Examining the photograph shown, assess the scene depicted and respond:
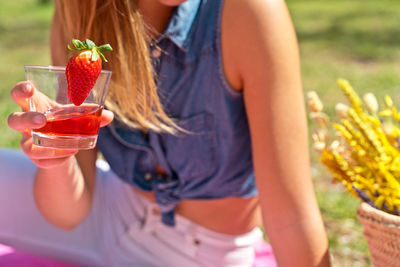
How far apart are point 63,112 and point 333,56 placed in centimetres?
662

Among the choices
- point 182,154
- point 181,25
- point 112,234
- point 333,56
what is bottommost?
point 333,56

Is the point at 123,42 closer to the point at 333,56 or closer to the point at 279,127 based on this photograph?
the point at 279,127

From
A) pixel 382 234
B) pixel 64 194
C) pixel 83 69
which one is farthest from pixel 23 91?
pixel 382 234

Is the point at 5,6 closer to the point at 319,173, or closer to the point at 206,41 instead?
the point at 319,173

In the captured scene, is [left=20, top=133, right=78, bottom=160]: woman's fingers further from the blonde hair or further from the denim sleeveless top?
the denim sleeveless top

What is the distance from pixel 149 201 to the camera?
7.00ft

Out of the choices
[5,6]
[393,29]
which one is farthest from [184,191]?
[5,6]

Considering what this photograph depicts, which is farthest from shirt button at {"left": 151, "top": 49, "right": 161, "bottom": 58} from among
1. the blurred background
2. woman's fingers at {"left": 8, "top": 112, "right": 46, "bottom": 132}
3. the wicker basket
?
the blurred background

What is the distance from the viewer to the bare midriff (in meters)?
2.04

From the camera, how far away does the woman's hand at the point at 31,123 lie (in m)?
1.33

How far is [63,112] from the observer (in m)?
1.37

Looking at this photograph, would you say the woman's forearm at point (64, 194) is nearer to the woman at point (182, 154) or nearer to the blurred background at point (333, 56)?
the woman at point (182, 154)

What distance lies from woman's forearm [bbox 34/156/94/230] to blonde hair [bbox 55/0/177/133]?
0.91 ft

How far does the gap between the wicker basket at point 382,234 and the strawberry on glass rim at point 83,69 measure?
0.70 meters
